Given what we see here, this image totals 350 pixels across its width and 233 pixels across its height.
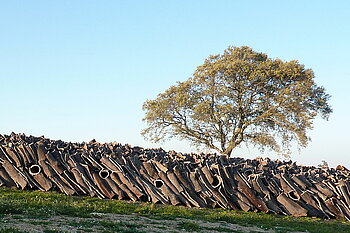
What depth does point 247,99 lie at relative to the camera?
38.3m

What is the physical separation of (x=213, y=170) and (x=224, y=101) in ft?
78.5

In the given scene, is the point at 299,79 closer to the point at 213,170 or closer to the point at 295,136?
the point at 295,136

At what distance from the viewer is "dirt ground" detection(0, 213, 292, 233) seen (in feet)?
27.2

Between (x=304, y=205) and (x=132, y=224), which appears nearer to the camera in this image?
(x=132, y=224)

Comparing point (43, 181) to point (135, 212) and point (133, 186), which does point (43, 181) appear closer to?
point (133, 186)

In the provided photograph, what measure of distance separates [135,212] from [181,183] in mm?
2980

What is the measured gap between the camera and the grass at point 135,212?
9812 mm

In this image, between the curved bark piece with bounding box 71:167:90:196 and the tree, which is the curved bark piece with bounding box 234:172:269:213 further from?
the tree

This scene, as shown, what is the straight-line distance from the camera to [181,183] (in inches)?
570

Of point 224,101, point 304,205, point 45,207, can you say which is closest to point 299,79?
point 224,101

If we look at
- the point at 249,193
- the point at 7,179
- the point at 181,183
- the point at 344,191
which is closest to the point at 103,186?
the point at 181,183

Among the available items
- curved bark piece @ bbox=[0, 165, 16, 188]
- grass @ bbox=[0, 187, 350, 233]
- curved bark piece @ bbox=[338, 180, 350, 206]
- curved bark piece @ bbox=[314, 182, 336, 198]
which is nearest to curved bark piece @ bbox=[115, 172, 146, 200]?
grass @ bbox=[0, 187, 350, 233]

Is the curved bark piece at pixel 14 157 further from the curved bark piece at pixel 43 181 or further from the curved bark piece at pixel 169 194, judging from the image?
the curved bark piece at pixel 169 194

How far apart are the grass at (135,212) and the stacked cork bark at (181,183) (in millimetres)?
503
